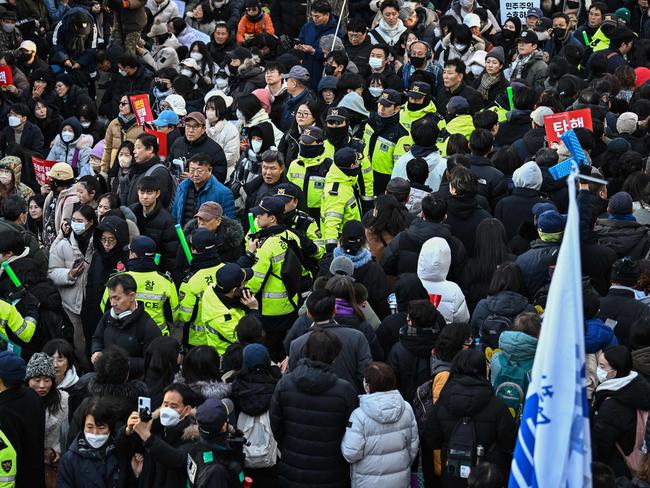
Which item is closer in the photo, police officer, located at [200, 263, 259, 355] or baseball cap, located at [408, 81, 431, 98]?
police officer, located at [200, 263, 259, 355]

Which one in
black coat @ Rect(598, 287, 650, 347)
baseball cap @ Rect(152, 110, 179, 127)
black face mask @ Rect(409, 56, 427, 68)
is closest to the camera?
black coat @ Rect(598, 287, 650, 347)

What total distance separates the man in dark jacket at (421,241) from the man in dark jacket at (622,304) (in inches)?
48.9

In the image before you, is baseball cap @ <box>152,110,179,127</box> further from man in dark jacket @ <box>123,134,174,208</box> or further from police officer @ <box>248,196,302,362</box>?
police officer @ <box>248,196,302,362</box>

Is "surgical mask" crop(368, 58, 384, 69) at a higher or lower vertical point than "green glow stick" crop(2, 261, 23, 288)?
higher

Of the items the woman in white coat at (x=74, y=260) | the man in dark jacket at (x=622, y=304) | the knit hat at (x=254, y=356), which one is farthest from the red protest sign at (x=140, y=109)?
the man in dark jacket at (x=622, y=304)

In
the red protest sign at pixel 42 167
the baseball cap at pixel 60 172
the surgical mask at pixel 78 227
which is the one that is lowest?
the red protest sign at pixel 42 167

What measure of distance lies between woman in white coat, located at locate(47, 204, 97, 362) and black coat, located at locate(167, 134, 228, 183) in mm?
1694

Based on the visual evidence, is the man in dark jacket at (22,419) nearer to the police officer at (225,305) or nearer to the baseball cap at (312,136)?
the police officer at (225,305)

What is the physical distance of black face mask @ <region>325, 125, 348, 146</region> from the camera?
11.5 m

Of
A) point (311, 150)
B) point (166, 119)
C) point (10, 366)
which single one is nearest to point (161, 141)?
point (166, 119)

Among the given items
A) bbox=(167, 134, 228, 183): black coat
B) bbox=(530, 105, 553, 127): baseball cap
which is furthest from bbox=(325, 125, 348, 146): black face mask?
bbox=(530, 105, 553, 127): baseball cap

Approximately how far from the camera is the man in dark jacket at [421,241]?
9312 mm

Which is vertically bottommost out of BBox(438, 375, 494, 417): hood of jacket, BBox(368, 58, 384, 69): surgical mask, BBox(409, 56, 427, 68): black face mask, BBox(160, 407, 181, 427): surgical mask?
BBox(368, 58, 384, 69): surgical mask

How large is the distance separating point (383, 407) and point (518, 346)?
38.6 inches
